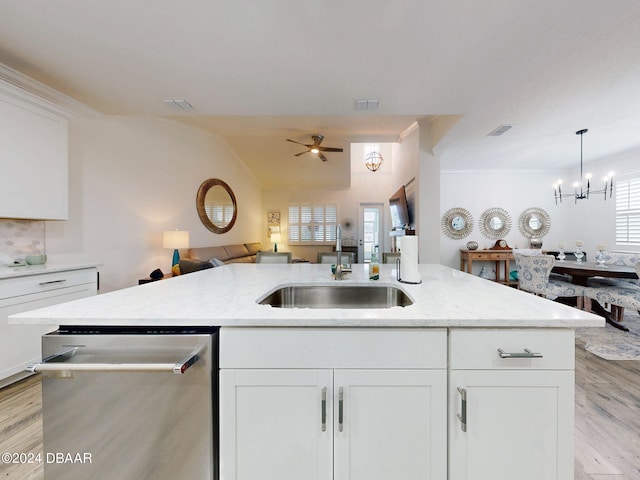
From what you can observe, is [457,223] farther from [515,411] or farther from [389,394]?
[389,394]

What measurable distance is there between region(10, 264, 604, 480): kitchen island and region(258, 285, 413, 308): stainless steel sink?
697mm

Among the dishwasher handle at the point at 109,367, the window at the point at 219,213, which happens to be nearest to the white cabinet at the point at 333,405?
the dishwasher handle at the point at 109,367

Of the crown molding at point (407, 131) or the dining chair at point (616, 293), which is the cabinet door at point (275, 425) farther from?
the crown molding at point (407, 131)

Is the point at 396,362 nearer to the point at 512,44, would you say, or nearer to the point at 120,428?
the point at 120,428

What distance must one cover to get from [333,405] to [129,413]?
2.37ft

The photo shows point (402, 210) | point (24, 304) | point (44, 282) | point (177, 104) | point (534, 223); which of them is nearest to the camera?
point (24, 304)

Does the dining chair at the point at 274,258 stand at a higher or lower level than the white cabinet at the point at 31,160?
lower

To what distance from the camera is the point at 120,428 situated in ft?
2.98

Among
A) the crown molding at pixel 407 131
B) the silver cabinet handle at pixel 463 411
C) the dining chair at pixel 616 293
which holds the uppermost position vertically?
the crown molding at pixel 407 131

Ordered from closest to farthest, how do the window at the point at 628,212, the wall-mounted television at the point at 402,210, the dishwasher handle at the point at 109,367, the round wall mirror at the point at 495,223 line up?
the dishwasher handle at the point at 109,367 → the window at the point at 628,212 → the wall-mounted television at the point at 402,210 → the round wall mirror at the point at 495,223

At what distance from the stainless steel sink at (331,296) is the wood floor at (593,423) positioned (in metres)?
1.29

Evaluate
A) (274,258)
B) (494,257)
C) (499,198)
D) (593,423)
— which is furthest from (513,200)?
(274,258)

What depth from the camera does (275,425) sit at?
3.00 feet

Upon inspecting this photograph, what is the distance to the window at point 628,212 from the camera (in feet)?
14.1
